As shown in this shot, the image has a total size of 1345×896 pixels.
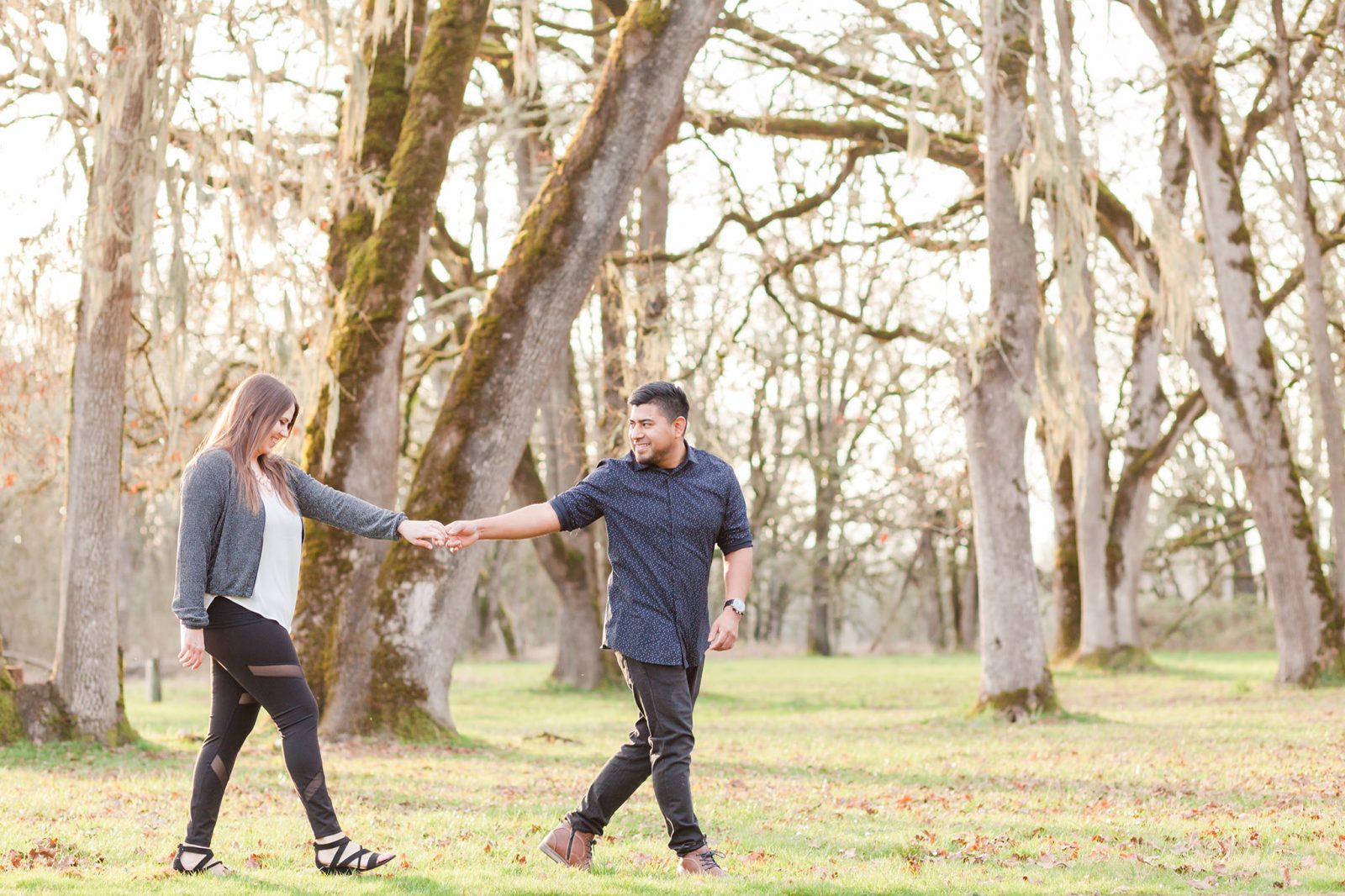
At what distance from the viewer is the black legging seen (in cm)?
484

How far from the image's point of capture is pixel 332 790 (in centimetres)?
750

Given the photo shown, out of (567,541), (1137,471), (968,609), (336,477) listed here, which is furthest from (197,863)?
(968,609)

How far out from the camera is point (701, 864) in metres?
4.90

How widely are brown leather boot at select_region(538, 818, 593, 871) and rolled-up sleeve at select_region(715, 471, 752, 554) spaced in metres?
1.16

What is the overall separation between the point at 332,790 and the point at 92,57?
203 inches

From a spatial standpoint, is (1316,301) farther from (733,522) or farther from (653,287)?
(733,522)

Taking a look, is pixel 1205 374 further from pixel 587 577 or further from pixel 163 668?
pixel 163 668

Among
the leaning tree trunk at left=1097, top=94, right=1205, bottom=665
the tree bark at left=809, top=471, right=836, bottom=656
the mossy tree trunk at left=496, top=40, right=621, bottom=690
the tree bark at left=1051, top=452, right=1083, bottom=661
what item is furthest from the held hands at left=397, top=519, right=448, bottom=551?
the tree bark at left=809, top=471, right=836, bottom=656

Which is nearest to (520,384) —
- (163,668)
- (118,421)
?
(118,421)

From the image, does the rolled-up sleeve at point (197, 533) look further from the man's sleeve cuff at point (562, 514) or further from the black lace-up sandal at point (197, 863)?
the man's sleeve cuff at point (562, 514)

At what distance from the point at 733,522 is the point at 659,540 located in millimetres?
300

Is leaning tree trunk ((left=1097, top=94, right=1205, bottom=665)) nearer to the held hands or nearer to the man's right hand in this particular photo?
the man's right hand

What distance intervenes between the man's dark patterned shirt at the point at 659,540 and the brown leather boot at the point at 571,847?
69 cm

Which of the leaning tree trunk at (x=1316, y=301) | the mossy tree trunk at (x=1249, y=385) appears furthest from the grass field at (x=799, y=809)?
the leaning tree trunk at (x=1316, y=301)
